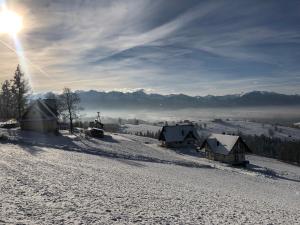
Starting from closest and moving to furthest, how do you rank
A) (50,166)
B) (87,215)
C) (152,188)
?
1. (87,215)
2. (152,188)
3. (50,166)

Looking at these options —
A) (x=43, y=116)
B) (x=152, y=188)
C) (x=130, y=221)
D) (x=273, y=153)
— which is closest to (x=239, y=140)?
(x=43, y=116)

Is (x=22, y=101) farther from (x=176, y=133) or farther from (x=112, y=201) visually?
(x=112, y=201)

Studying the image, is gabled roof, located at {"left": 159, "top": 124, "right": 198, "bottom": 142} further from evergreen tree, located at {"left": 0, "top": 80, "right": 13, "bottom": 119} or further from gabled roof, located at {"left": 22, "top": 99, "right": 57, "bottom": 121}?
evergreen tree, located at {"left": 0, "top": 80, "right": 13, "bottom": 119}

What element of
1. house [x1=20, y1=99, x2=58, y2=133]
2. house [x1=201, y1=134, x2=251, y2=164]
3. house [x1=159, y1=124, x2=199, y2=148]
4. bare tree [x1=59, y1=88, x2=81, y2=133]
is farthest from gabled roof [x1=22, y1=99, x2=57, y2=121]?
house [x1=201, y1=134, x2=251, y2=164]

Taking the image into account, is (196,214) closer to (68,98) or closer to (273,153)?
(68,98)

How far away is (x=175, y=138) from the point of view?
89.2 metres

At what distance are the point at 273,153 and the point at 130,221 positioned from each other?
479 ft

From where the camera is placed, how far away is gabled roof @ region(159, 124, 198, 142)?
88.9m

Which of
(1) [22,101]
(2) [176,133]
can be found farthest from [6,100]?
(2) [176,133]

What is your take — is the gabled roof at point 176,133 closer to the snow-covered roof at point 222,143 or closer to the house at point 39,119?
the snow-covered roof at point 222,143

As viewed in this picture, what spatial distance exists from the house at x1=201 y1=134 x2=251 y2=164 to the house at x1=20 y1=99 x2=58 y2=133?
36.4 meters

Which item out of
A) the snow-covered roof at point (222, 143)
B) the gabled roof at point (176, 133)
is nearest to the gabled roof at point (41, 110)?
the gabled roof at point (176, 133)

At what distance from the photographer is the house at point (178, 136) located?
88.9 meters

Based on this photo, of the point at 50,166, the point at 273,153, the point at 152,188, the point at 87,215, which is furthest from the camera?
the point at 273,153
